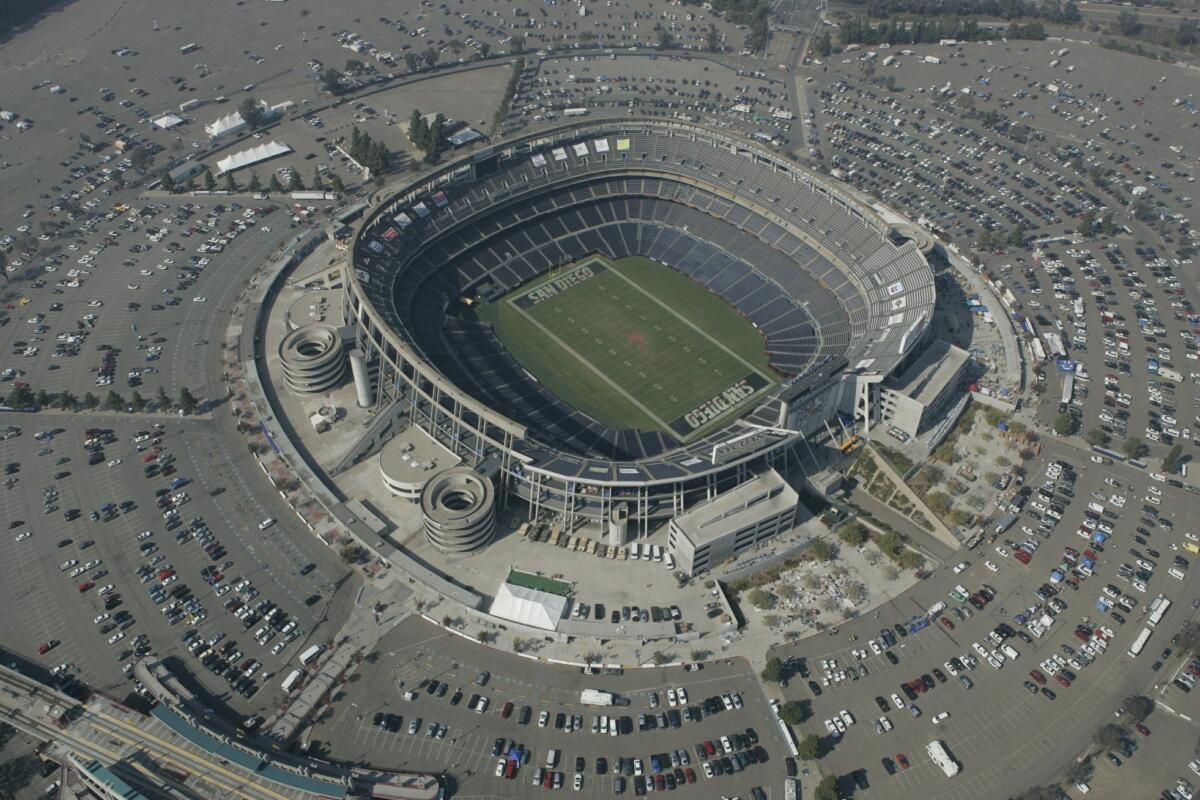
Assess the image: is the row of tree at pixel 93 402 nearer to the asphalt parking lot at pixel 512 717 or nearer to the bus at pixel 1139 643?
the asphalt parking lot at pixel 512 717

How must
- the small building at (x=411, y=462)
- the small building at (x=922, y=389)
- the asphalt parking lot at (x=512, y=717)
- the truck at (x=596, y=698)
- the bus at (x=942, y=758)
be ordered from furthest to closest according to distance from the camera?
the small building at (x=922, y=389)
the small building at (x=411, y=462)
the truck at (x=596, y=698)
the bus at (x=942, y=758)
the asphalt parking lot at (x=512, y=717)

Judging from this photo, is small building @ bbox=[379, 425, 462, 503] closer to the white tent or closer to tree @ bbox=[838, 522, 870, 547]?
the white tent

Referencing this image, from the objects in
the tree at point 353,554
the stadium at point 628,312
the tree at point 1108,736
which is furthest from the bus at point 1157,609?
the tree at point 353,554

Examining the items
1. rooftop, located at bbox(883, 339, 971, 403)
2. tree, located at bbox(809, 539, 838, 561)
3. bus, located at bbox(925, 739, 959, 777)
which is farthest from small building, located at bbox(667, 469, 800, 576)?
bus, located at bbox(925, 739, 959, 777)

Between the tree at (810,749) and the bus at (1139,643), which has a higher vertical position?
the tree at (810,749)

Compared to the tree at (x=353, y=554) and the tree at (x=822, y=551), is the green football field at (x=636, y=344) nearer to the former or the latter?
the tree at (x=822, y=551)

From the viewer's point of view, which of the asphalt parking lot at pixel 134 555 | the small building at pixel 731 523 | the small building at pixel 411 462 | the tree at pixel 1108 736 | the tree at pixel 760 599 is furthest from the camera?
the small building at pixel 411 462

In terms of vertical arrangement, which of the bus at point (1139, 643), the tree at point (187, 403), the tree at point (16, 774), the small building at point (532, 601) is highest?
the tree at point (187, 403)

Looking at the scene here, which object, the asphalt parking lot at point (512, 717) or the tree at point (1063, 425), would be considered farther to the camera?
the tree at point (1063, 425)

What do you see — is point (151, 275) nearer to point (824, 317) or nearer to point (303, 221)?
point (303, 221)
